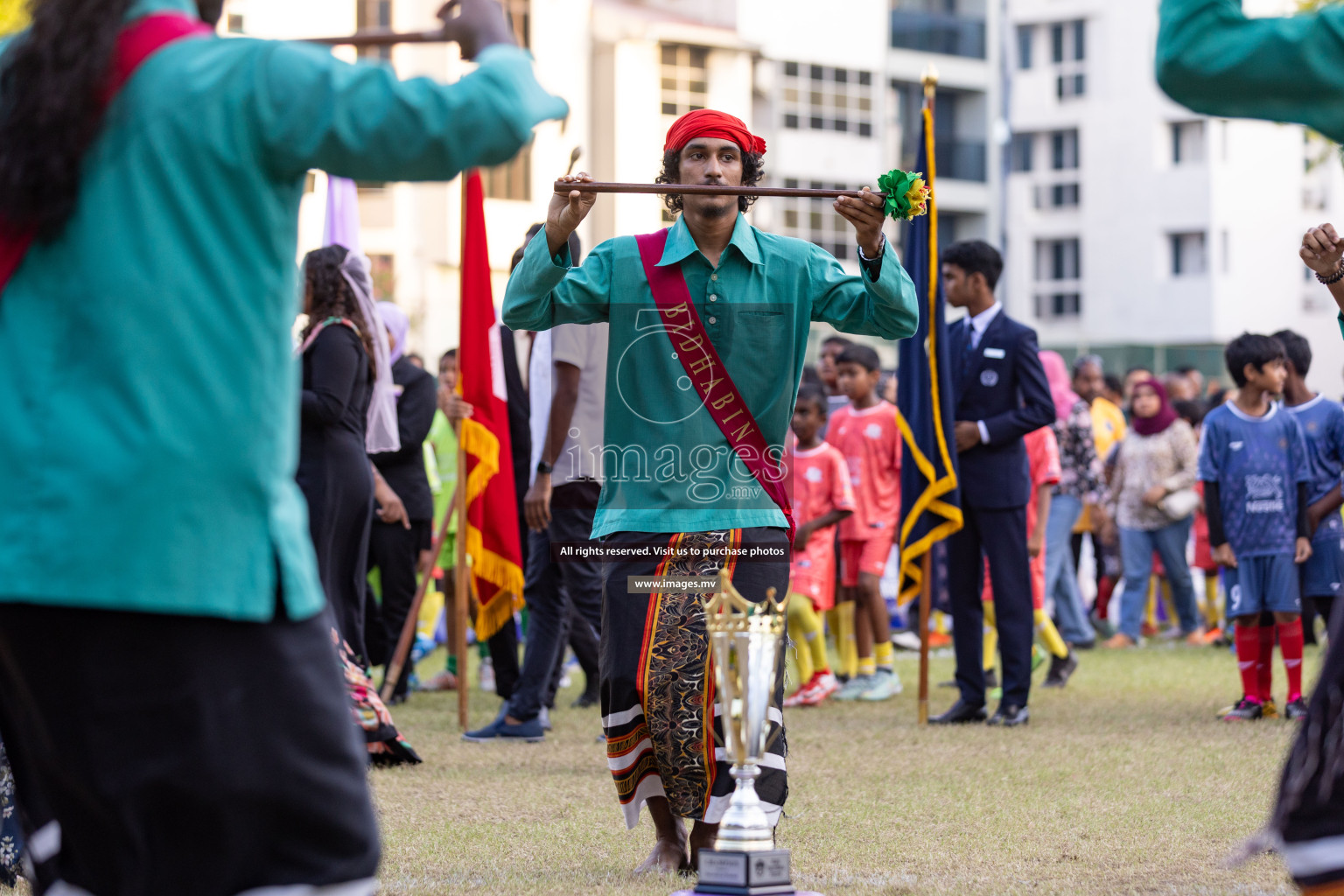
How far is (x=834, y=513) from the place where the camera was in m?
9.61

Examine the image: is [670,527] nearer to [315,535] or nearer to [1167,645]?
[315,535]

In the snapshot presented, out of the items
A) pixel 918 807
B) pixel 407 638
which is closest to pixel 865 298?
pixel 918 807

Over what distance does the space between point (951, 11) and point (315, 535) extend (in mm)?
40441

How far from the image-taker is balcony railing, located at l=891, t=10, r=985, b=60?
142 ft

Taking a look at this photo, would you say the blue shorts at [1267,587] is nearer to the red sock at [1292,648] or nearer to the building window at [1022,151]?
the red sock at [1292,648]

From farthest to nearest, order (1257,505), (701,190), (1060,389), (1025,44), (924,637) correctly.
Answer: (1025,44)
(1060,389)
(1257,505)
(924,637)
(701,190)

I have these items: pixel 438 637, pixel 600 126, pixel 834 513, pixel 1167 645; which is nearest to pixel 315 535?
pixel 834 513

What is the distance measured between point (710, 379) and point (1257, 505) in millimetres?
4861

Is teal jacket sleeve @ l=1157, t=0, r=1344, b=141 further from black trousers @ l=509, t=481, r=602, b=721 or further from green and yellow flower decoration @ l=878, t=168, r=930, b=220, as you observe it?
black trousers @ l=509, t=481, r=602, b=721

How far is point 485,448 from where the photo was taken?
26.9 feet

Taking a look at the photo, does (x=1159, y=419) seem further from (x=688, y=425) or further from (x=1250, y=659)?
(x=688, y=425)

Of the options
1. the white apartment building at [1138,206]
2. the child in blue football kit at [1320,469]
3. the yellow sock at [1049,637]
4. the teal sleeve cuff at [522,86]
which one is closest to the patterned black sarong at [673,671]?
the teal sleeve cuff at [522,86]

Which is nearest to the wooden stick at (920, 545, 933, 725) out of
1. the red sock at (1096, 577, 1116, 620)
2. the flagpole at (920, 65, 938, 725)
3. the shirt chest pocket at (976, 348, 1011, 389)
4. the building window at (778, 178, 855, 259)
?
the flagpole at (920, 65, 938, 725)

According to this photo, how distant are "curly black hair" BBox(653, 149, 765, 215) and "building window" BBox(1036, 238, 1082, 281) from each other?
42.2 m
